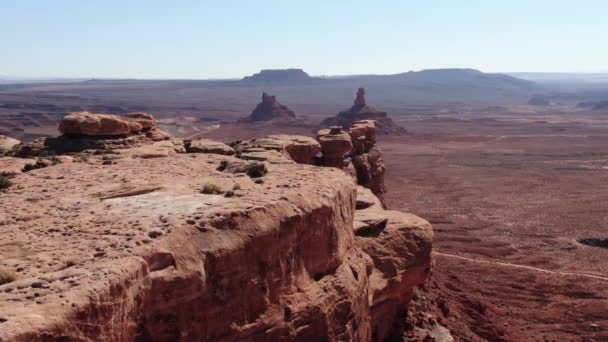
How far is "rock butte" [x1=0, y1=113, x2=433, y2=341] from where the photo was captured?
456 inches

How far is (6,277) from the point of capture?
11.8 meters

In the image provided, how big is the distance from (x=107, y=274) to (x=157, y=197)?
580 centimetres

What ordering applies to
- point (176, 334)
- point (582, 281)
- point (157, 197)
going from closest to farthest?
point (176, 334) → point (157, 197) → point (582, 281)

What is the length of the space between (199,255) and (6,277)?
3.89m

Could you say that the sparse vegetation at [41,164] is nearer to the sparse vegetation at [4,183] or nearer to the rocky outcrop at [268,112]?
the sparse vegetation at [4,183]

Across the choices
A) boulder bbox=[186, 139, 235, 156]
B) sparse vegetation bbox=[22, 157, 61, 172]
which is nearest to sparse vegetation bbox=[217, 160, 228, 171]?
boulder bbox=[186, 139, 235, 156]

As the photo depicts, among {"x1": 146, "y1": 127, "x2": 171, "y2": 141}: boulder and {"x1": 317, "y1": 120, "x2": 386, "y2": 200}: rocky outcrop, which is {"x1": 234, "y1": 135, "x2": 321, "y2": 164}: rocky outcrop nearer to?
{"x1": 317, "y1": 120, "x2": 386, "y2": 200}: rocky outcrop

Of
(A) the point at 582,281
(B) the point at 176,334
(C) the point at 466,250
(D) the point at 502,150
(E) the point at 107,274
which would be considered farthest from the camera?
(D) the point at 502,150

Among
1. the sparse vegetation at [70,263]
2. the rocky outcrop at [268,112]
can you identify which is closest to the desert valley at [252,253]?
the sparse vegetation at [70,263]

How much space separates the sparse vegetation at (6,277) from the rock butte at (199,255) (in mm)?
181

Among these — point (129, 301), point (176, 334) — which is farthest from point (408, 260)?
point (129, 301)

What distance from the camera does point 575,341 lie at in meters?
25.8

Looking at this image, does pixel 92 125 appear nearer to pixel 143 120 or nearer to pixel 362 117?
pixel 143 120

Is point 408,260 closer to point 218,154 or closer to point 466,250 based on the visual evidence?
point 218,154
